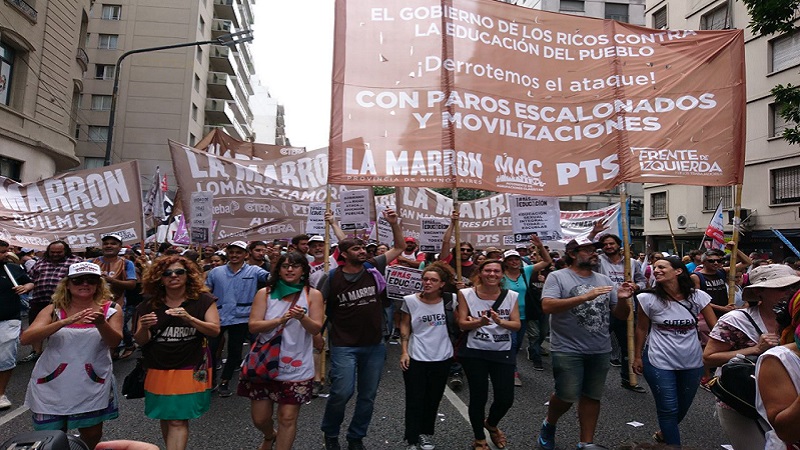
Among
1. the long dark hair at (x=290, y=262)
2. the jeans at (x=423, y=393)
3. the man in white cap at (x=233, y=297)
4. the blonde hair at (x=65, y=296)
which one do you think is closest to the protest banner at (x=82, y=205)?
the man in white cap at (x=233, y=297)

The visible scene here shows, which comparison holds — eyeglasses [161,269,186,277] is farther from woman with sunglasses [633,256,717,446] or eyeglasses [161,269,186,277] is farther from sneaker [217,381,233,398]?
woman with sunglasses [633,256,717,446]

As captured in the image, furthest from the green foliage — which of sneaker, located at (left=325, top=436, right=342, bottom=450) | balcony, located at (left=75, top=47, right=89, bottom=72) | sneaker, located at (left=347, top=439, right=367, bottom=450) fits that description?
balcony, located at (left=75, top=47, right=89, bottom=72)

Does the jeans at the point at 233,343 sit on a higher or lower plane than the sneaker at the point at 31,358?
higher

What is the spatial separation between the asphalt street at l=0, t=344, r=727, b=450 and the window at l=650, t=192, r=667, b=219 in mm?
24249

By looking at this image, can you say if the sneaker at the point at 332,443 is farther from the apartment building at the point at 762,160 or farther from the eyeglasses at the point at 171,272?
the apartment building at the point at 762,160

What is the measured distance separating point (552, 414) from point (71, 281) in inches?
152

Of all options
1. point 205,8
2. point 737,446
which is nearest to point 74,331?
point 737,446

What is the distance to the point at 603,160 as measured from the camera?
19.3 ft

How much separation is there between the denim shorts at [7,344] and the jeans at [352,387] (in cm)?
346

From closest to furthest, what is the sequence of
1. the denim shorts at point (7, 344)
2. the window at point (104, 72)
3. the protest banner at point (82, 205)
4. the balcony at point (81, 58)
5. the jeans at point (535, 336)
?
the denim shorts at point (7, 344) < the protest banner at point (82, 205) < the jeans at point (535, 336) < the balcony at point (81, 58) < the window at point (104, 72)

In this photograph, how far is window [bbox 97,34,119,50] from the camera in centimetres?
3369

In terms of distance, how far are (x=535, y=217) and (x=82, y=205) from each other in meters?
6.25

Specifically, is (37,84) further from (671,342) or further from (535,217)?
(671,342)

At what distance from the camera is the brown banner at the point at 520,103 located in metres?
5.69
